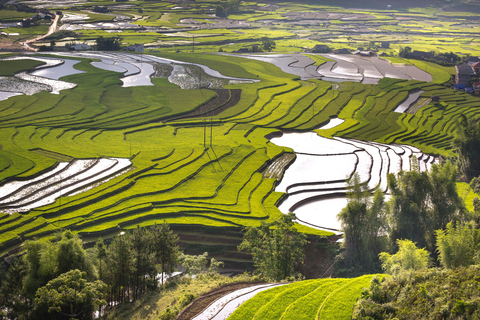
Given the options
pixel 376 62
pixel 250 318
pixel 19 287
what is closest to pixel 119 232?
pixel 19 287

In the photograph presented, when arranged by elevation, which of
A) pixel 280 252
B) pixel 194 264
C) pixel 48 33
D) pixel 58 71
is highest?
pixel 48 33

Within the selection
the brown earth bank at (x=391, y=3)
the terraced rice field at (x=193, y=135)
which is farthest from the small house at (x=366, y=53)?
the brown earth bank at (x=391, y=3)

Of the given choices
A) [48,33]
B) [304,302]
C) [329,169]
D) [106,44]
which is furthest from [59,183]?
[48,33]

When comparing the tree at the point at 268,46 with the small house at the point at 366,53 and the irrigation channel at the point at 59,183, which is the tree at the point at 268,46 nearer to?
the small house at the point at 366,53

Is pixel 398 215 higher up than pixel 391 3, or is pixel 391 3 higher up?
pixel 391 3

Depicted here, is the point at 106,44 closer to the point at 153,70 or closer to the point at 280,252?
the point at 153,70

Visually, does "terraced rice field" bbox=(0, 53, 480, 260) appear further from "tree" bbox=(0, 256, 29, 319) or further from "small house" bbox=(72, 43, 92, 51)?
"small house" bbox=(72, 43, 92, 51)

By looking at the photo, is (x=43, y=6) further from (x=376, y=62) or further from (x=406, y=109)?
(x=406, y=109)
